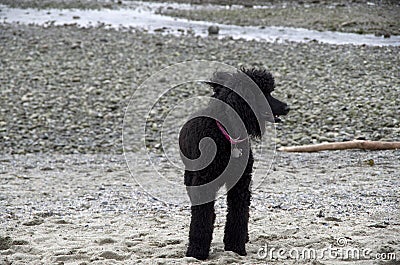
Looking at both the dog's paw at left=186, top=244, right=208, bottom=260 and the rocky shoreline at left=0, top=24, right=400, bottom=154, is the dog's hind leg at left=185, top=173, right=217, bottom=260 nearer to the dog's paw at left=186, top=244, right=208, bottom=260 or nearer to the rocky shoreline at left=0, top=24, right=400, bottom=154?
the dog's paw at left=186, top=244, right=208, bottom=260

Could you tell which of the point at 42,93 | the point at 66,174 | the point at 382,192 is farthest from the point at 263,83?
the point at 42,93

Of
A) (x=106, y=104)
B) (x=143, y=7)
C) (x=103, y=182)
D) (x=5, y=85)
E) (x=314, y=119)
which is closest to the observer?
(x=103, y=182)

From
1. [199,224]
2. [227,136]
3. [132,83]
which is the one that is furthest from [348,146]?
[132,83]

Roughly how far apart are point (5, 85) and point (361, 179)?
946 centimetres

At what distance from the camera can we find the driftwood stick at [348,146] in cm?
980

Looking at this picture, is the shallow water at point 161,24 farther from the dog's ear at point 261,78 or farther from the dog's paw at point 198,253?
the dog's paw at point 198,253

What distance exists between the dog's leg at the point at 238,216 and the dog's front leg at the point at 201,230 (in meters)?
0.21

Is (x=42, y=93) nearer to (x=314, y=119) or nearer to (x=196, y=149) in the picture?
(x=314, y=119)

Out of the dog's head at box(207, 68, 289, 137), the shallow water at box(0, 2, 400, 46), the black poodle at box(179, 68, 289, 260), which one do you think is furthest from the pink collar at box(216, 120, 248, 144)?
the shallow water at box(0, 2, 400, 46)

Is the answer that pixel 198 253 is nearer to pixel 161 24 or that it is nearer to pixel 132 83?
pixel 132 83

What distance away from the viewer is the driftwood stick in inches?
386

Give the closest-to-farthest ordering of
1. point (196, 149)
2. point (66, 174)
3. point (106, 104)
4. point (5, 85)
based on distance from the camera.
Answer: point (196, 149) → point (66, 174) → point (106, 104) → point (5, 85)

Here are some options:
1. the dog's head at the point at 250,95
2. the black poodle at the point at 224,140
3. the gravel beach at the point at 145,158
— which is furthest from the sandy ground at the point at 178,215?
the dog's head at the point at 250,95

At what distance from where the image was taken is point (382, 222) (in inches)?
228
